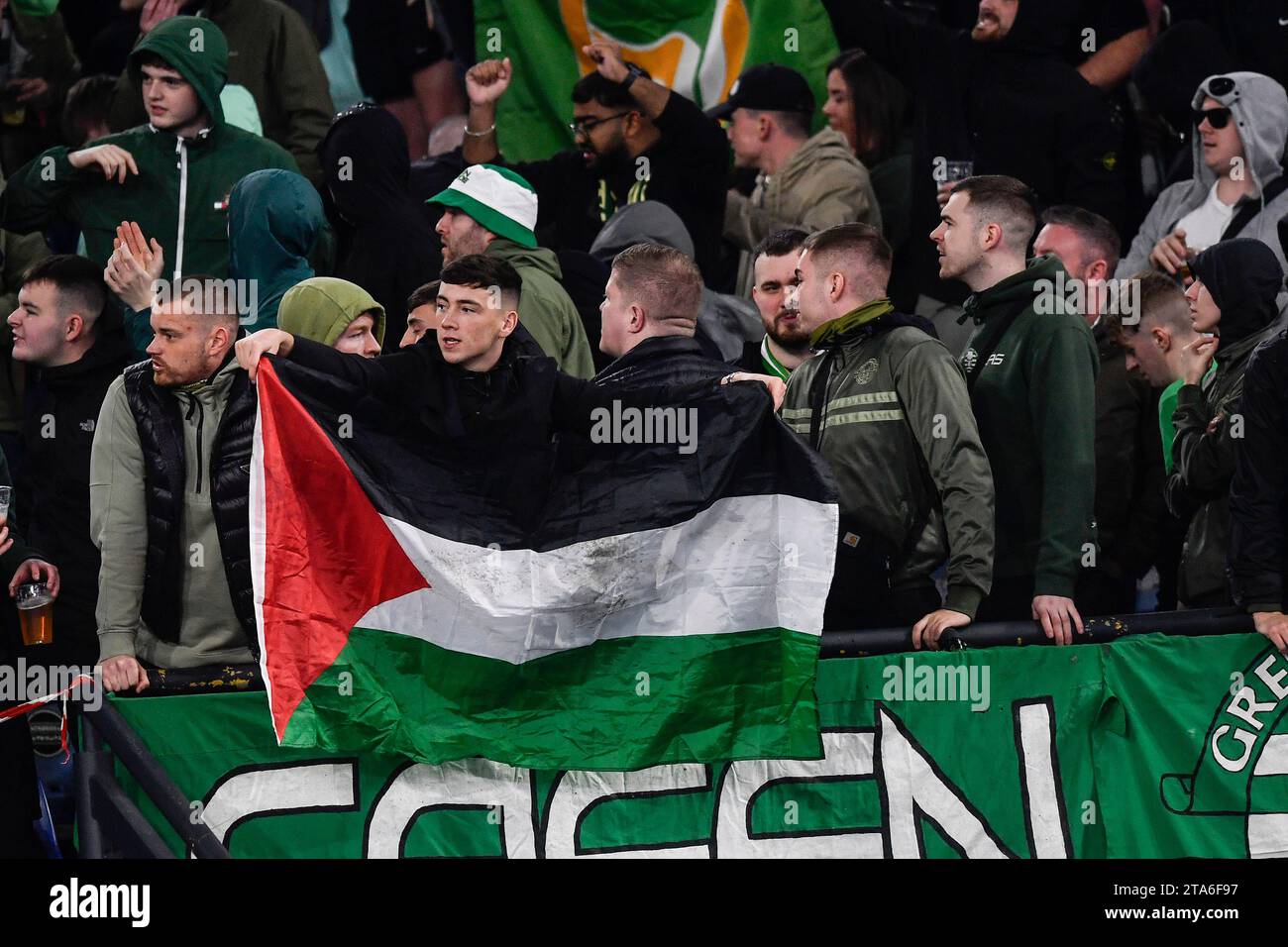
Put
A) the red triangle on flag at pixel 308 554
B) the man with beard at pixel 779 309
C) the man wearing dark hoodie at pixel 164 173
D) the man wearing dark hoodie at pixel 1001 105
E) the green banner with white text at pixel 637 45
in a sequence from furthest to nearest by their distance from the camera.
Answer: the green banner with white text at pixel 637 45 < the man wearing dark hoodie at pixel 1001 105 < the man wearing dark hoodie at pixel 164 173 < the man with beard at pixel 779 309 < the red triangle on flag at pixel 308 554

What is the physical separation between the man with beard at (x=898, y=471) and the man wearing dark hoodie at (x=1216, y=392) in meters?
0.85

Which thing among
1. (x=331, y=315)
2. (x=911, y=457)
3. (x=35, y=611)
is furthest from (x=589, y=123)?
(x=35, y=611)

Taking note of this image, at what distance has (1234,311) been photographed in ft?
23.6

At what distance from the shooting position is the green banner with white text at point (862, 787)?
258 inches

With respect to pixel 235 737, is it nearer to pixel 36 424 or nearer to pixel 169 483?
pixel 169 483

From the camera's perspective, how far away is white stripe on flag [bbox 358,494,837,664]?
21.6 feet

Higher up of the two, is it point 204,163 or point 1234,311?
point 204,163

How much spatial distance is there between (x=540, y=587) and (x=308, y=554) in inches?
29.0

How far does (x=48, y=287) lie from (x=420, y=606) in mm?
2565

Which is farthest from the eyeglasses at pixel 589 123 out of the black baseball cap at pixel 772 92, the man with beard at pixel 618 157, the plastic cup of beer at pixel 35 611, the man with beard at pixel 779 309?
the plastic cup of beer at pixel 35 611

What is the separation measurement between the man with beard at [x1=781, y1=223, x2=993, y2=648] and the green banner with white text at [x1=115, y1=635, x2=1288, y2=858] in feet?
1.08

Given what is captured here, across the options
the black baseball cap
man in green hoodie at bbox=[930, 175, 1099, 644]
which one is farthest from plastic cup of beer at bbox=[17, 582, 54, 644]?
the black baseball cap

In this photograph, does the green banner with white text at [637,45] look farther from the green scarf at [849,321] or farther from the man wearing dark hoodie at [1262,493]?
the man wearing dark hoodie at [1262,493]
